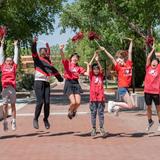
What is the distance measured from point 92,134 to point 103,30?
40.6m

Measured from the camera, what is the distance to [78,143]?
11.8m

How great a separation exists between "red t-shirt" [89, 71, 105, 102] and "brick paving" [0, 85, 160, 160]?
2.88ft

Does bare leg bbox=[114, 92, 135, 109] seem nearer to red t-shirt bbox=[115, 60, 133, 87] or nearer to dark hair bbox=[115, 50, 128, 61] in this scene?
red t-shirt bbox=[115, 60, 133, 87]

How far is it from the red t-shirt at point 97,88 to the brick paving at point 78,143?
0.88 m

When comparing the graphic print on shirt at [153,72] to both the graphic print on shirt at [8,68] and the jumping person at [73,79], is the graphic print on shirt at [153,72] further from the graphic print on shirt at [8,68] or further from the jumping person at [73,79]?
the graphic print on shirt at [8,68]

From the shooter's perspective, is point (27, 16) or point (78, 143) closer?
point (78, 143)

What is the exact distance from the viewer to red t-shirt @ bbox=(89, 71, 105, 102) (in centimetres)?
1276

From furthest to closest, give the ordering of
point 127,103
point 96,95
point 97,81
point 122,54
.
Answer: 1. point 122,54
2. point 127,103
3. point 97,81
4. point 96,95

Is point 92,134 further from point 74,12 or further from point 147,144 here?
point 74,12

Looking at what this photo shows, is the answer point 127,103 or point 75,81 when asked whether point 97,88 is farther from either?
point 127,103

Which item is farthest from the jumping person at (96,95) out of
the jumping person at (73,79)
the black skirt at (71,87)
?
the black skirt at (71,87)

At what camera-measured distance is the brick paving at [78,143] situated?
1012 centimetres

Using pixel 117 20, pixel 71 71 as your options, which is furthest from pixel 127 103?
pixel 117 20

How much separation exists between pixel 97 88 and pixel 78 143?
158 centimetres
